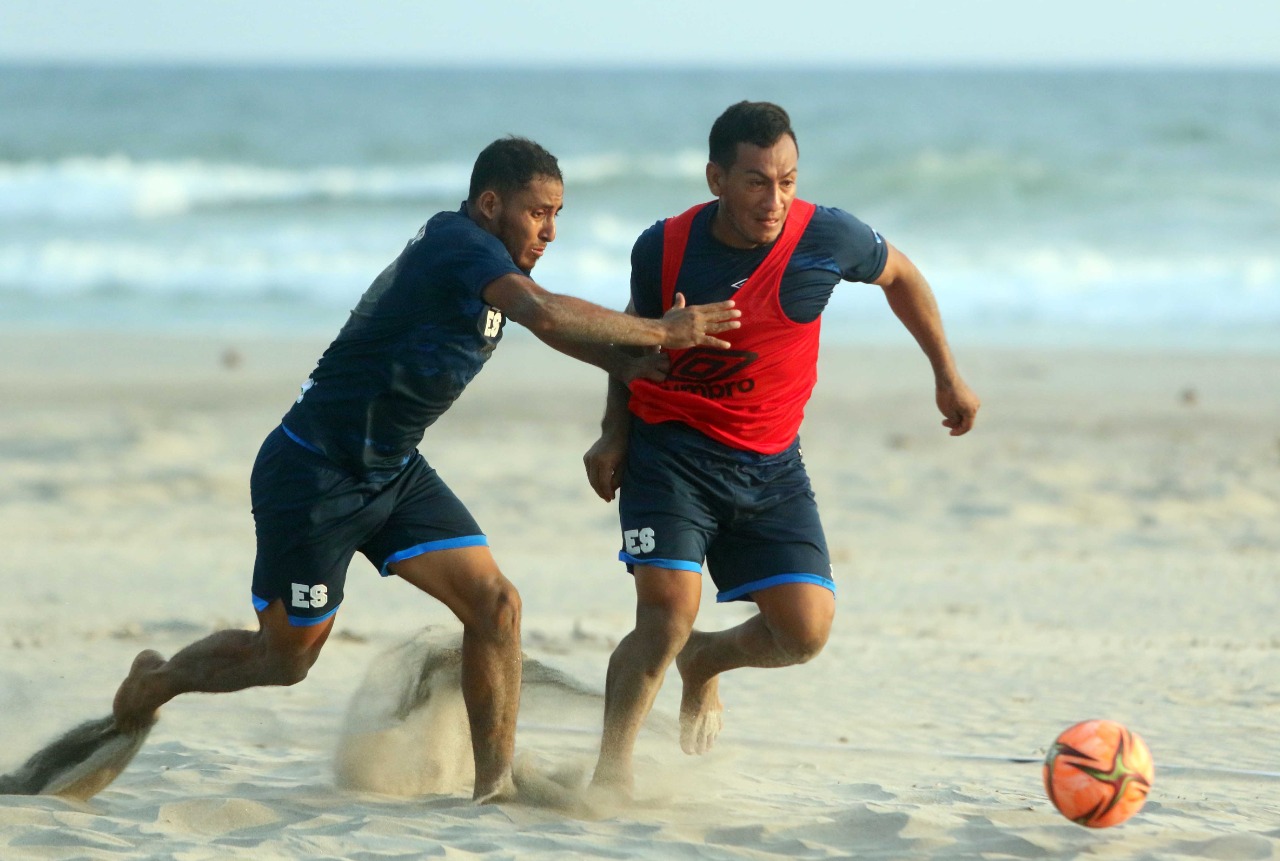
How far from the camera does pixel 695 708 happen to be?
496cm

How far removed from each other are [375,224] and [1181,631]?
20.3 metres

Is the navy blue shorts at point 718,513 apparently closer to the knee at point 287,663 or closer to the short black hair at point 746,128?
the short black hair at point 746,128

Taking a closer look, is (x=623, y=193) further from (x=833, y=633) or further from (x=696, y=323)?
(x=696, y=323)

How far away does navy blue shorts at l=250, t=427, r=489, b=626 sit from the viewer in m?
4.29

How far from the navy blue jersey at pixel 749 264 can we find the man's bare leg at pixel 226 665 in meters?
1.41

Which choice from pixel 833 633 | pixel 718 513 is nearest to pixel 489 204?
pixel 718 513

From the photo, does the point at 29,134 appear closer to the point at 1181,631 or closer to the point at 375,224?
the point at 375,224

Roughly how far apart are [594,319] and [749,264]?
705mm

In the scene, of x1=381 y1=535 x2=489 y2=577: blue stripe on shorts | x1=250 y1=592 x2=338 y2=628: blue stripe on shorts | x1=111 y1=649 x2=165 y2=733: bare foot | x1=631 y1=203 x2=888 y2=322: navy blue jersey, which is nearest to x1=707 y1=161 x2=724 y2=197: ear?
x1=631 y1=203 x2=888 y2=322: navy blue jersey

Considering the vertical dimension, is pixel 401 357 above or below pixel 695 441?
above

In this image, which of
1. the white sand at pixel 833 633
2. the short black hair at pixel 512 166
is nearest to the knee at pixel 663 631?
the white sand at pixel 833 633

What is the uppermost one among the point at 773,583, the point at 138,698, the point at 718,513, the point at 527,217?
the point at 527,217

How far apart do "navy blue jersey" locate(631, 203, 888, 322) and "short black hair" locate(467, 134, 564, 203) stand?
1.27 ft

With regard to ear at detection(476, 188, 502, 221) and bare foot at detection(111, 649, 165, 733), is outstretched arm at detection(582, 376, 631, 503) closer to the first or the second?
ear at detection(476, 188, 502, 221)
